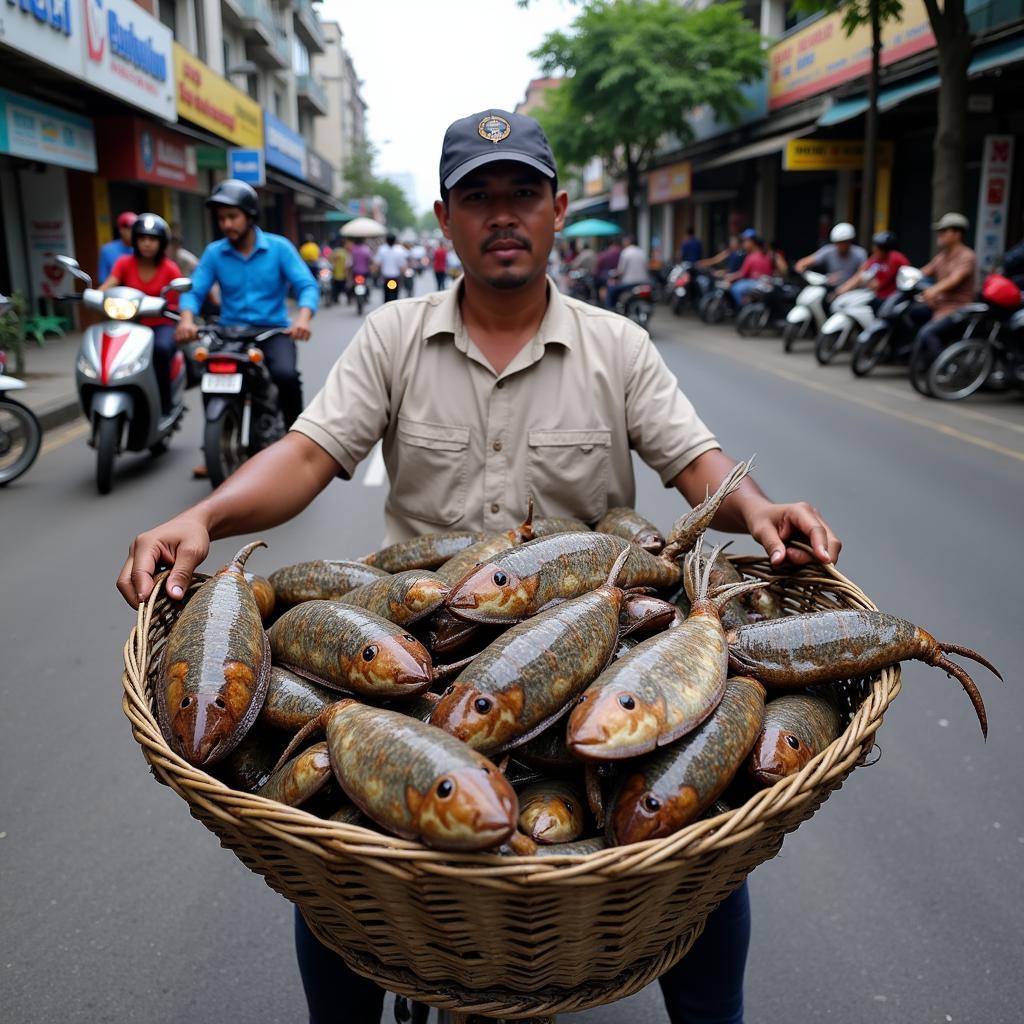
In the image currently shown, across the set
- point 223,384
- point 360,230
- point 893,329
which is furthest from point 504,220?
point 360,230

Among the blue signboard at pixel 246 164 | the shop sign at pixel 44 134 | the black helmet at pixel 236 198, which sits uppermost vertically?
the blue signboard at pixel 246 164

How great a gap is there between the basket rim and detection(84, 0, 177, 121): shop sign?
14963 mm

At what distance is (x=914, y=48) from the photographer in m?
16.5

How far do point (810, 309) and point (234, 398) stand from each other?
398 inches

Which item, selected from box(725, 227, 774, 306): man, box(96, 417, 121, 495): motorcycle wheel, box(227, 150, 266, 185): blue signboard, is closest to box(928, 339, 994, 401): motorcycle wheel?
box(725, 227, 774, 306): man

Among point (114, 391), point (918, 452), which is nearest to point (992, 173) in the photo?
point (918, 452)

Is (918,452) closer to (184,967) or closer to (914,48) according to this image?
(184,967)

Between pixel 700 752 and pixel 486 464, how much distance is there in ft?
4.11

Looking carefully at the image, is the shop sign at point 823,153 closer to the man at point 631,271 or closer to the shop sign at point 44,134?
the man at point 631,271

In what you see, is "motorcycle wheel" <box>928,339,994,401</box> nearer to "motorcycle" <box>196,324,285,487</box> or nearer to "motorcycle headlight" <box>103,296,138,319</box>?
"motorcycle" <box>196,324,285,487</box>

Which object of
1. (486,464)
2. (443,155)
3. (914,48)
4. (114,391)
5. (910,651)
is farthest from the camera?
(914,48)

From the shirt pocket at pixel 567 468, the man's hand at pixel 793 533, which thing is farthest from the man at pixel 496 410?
the man's hand at pixel 793 533

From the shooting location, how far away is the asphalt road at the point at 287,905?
2434 mm

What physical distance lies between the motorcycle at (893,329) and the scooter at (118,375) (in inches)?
315
